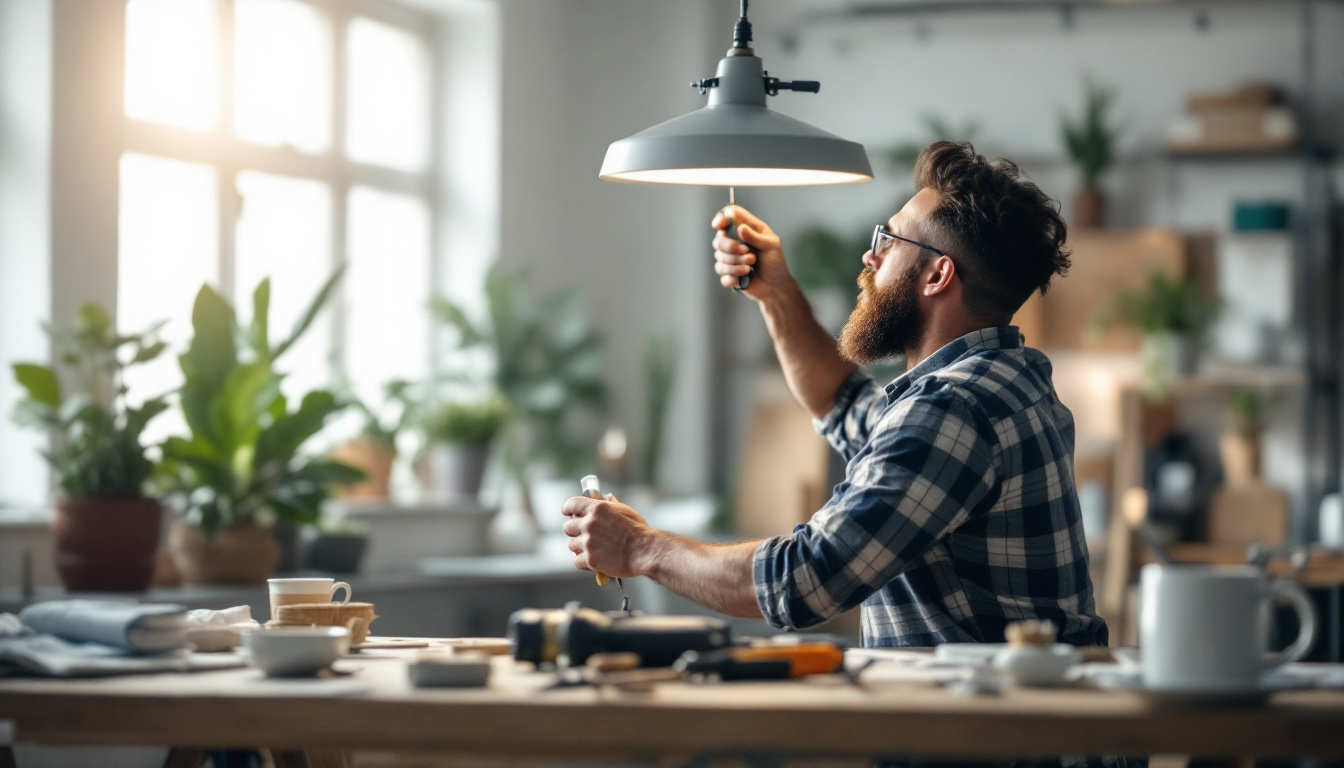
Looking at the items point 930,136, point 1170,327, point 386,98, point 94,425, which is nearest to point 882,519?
point 94,425

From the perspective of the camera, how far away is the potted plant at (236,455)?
3539 mm

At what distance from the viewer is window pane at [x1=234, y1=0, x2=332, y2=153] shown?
16.0 feet

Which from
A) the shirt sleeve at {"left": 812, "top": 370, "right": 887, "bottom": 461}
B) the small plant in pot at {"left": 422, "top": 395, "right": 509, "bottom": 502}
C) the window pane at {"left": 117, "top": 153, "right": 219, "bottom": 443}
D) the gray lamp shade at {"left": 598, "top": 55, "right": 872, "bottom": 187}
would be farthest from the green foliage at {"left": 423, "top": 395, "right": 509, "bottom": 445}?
the gray lamp shade at {"left": 598, "top": 55, "right": 872, "bottom": 187}

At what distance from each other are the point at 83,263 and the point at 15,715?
9.08ft

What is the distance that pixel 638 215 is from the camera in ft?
21.1

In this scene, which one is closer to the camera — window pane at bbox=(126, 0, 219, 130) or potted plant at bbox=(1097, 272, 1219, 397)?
window pane at bbox=(126, 0, 219, 130)

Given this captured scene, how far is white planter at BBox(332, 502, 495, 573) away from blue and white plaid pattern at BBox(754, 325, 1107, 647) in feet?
9.27

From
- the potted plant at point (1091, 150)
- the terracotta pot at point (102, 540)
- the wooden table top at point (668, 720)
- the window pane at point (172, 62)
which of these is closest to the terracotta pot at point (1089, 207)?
the potted plant at point (1091, 150)

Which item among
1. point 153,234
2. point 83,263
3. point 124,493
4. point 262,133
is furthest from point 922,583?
point 262,133

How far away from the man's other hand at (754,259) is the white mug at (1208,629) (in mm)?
1215

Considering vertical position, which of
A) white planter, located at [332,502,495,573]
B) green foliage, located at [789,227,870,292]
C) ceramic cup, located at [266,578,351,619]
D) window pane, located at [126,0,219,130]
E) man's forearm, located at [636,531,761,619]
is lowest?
white planter, located at [332,502,495,573]

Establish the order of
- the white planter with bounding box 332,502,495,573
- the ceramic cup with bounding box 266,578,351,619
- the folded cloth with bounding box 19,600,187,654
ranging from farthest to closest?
the white planter with bounding box 332,502,495,573 < the ceramic cup with bounding box 266,578,351,619 < the folded cloth with bounding box 19,600,187,654

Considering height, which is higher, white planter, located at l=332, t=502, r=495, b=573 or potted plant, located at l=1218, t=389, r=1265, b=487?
potted plant, located at l=1218, t=389, r=1265, b=487

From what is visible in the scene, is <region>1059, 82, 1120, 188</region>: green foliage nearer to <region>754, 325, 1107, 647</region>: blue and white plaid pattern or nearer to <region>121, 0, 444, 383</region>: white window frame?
<region>121, 0, 444, 383</region>: white window frame
